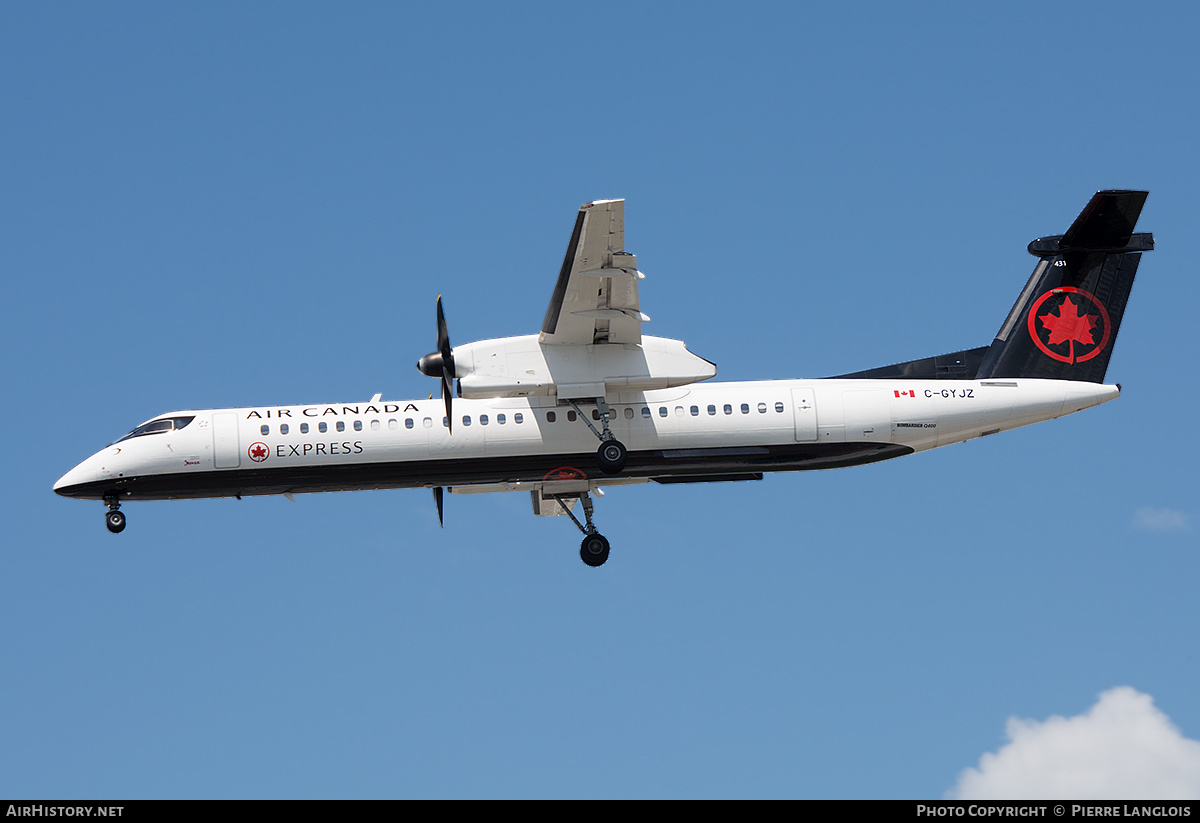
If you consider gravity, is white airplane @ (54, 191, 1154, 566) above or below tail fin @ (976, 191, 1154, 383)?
below

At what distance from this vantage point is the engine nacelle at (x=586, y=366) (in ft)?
85.9

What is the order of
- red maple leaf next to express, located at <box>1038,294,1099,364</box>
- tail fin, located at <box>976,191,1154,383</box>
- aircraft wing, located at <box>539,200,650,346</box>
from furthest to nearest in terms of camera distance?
red maple leaf next to express, located at <box>1038,294,1099,364</box> → tail fin, located at <box>976,191,1154,383</box> → aircraft wing, located at <box>539,200,650,346</box>

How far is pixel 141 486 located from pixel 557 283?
963 cm

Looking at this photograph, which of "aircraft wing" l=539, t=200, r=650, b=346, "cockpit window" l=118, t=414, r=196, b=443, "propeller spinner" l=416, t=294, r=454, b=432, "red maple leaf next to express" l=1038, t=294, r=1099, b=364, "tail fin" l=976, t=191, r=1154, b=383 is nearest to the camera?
"aircraft wing" l=539, t=200, r=650, b=346

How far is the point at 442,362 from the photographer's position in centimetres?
2578

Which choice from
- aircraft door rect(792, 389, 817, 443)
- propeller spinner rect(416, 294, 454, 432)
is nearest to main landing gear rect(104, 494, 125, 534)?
propeller spinner rect(416, 294, 454, 432)

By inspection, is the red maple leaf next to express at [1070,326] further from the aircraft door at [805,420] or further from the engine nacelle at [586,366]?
the engine nacelle at [586,366]

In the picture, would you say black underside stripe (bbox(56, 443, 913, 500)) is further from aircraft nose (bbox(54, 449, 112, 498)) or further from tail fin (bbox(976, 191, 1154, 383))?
tail fin (bbox(976, 191, 1154, 383))

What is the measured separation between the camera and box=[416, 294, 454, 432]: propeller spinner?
25.8 metres

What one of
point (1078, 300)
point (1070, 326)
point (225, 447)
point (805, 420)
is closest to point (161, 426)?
point (225, 447)

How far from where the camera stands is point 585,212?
23453mm

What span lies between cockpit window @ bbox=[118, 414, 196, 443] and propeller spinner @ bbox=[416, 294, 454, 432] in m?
5.28
